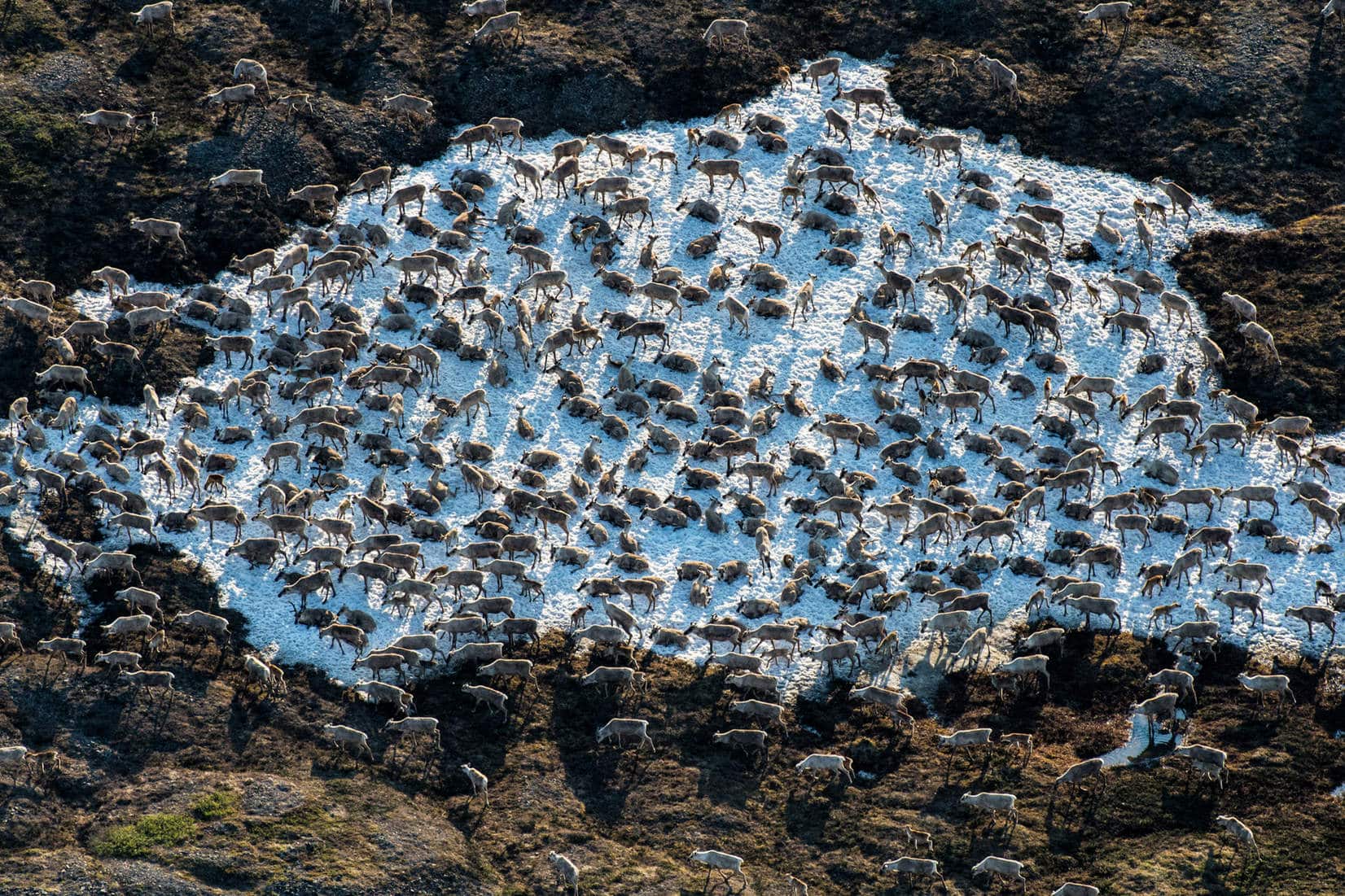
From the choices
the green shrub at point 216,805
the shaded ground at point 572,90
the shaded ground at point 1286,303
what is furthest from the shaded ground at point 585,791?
the shaded ground at point 572,90

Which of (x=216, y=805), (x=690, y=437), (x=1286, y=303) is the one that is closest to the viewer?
(x=216, y=805)

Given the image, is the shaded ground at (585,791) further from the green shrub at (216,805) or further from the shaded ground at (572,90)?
the shaded ground at (572,90)

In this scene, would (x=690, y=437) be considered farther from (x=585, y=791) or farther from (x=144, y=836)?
(x=144, y=836)

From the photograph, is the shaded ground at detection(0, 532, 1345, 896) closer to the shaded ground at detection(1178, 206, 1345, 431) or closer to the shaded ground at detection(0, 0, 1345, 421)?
the shaded ground at detection(1178, 206, 1345, 431)

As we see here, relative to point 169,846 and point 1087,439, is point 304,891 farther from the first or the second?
point 1087,439

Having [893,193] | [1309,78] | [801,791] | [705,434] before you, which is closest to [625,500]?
[705,434]

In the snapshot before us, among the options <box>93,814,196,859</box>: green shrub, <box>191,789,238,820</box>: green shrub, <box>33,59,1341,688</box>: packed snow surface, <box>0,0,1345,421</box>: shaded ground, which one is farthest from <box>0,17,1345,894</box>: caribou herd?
<box>93,814,196,859</box>: green shrub

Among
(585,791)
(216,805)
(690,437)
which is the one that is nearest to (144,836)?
(216,805)

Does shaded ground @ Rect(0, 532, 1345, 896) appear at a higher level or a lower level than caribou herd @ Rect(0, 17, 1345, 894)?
lower
